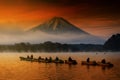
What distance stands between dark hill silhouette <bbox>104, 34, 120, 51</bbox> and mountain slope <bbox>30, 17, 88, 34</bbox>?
191cm

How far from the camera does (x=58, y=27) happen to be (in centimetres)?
2780

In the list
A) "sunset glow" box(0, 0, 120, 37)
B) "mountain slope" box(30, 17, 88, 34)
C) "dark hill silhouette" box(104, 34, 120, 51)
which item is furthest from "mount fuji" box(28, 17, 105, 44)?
"dark hill silhouette" box(104, 34, 120, 51)

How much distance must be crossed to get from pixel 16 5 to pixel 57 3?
247cm

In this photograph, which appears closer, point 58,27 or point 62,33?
point 62,33

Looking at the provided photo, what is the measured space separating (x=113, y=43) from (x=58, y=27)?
3838 mm

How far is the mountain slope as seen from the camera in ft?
85.5

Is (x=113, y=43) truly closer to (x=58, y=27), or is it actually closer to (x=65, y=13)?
(x=58, y=27)

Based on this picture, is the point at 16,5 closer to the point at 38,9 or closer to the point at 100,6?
the point at 38,9

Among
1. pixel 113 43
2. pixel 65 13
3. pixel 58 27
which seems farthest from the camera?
pixel 113 43

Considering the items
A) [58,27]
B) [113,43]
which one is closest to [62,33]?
[58,27]

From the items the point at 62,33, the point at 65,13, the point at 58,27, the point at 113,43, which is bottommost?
the point at 113,43

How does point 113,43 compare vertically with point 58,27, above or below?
below

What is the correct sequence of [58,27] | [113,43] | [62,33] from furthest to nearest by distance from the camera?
1. [113,43]
2. [58,27]
3. [62,33]

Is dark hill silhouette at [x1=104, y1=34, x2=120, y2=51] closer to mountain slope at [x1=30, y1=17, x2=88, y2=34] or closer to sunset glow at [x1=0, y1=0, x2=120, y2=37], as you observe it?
sunset glow at [x1=0, y1=0, x2=120, y2=37]
